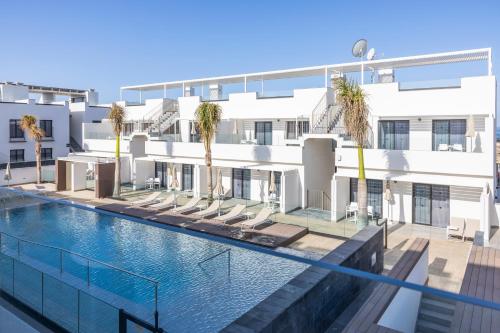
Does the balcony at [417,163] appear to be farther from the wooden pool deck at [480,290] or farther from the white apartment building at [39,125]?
the white apartment building at [39,125]

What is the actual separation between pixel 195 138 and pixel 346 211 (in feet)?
41.3

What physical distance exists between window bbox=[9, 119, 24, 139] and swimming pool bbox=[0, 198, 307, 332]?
2718 centimetres

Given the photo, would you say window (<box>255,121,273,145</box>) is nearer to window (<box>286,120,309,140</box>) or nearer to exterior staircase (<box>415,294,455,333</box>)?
window (<box>286,120,309,140</box>)

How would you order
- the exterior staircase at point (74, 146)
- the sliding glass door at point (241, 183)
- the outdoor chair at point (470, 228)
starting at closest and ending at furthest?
the outdoor chair at point (470, 228), the sliding glass door at point (241, 183), the exterior staircase at point (74, 146)

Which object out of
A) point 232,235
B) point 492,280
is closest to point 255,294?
point 492,280

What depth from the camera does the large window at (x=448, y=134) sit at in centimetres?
1858

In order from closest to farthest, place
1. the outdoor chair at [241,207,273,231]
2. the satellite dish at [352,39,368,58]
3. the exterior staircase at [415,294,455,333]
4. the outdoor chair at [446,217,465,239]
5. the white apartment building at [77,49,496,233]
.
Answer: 1. the exterior staircase at [415,294,455,333]
2. the outdoor chair at [446,217,465,239]
3. the outdoor chair at [241,207,273,231]
4. the white apartment building at [77,49,496,233]
5. the satellite dish at [352,39,368,58]

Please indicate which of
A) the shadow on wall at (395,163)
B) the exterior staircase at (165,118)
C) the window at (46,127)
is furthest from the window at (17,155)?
the shadow on wall at (395,163)

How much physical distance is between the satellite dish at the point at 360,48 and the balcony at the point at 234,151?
7.22m

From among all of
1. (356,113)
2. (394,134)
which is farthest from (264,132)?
(356,113)

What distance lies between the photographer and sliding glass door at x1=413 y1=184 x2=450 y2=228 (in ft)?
59.1

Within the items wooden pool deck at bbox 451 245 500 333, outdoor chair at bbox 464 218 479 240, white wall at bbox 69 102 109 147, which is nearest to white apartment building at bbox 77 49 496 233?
outdoor chair at bbox 464 218 479 240

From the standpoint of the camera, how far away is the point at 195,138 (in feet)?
89.8

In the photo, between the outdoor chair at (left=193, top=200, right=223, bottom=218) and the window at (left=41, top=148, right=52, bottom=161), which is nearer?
the outdoor chair at (left=193, top=200, right=223, bottom=218)
